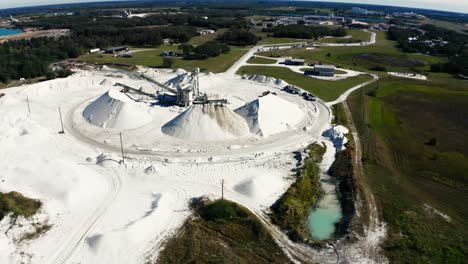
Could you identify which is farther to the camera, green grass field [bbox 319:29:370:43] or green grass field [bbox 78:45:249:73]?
green grass field [bbox 319:29:370:43]

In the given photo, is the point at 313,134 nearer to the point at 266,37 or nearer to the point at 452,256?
the point at 452,256

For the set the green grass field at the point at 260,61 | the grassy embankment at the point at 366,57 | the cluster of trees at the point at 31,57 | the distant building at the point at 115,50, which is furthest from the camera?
the distant building at the point at 115,50

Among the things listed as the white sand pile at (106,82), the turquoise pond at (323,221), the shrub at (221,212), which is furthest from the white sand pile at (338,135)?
the white sand pile at (106,82)

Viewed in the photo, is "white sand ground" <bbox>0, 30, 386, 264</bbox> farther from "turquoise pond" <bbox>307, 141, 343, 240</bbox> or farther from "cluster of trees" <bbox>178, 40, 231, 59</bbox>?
"cluster of trees" <bbox>178, 40, 231, 59</bbox>

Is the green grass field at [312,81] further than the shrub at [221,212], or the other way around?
the green grass field at [312,81]

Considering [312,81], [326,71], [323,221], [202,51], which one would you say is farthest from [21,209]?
[202,51]

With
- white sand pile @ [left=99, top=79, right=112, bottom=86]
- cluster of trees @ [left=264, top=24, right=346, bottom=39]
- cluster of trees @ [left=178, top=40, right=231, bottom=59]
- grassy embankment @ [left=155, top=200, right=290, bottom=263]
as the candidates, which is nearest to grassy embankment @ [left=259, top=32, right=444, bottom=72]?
cluster of trees @ [left=178, top=40, right=231, bottom=59]

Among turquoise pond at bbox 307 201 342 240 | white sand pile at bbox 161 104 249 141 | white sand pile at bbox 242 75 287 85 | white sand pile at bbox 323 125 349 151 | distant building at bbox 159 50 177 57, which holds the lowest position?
turquoise pond at bbox 307 201 342 240

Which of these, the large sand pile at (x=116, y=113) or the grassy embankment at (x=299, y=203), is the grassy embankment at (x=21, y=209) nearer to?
the large sand pile at (x=116, y=113)
